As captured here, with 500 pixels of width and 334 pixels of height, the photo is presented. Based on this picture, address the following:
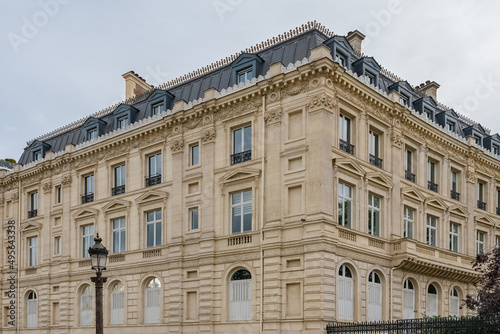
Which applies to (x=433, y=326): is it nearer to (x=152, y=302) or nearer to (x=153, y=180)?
(x=152, y=302)

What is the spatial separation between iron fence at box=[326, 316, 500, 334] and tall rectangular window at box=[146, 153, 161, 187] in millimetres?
13988

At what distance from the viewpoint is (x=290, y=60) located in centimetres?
3092

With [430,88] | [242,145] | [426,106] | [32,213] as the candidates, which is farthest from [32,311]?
[430,88]

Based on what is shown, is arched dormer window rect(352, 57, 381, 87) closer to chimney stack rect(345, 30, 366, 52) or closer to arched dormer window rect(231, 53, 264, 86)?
chimney stack rect(345, 30, 366, 52)

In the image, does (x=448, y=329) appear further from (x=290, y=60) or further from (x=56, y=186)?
(x=56, y=186)

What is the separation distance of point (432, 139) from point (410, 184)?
13.0ft

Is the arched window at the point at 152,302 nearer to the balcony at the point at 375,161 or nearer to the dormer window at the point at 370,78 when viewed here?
the balcony at the point at 375,161

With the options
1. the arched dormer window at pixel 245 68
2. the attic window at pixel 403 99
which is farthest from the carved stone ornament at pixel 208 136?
the attic window at pixel 403 99

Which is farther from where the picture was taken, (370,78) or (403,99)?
(403,99)

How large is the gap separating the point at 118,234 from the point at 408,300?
56.9 feet

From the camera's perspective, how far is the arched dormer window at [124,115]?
37.8m


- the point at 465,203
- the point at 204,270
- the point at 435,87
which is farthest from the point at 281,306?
the point at 435,87

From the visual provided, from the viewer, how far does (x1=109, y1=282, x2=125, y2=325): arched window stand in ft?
114

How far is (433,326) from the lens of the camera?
2239 centimetres
